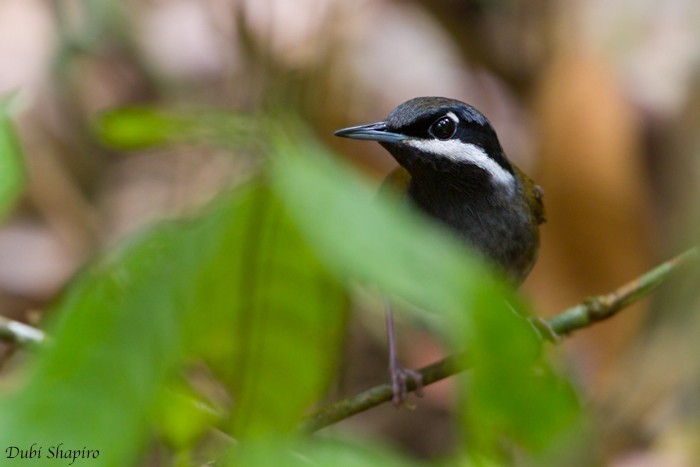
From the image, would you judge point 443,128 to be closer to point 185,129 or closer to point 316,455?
point 185,129

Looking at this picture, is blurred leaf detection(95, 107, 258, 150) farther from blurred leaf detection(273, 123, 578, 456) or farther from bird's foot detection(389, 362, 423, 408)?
bird's foot detection(389, 362, 423, 408)

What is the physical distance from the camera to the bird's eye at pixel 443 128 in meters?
2.67

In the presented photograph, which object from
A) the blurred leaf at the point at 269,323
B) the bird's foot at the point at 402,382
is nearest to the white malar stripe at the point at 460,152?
the bird's foot at the point at 402,382

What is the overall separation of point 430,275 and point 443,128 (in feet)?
6.49

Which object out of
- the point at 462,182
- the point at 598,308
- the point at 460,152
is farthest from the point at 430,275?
the point at 462,182

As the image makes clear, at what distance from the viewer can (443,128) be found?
8.87ft

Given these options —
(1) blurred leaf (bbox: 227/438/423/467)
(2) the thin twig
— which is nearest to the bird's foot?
(2) the thin twig

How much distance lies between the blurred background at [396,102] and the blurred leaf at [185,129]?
8.60ft

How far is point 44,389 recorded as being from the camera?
35.7 inches

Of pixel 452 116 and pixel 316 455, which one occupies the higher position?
pixel 452 116

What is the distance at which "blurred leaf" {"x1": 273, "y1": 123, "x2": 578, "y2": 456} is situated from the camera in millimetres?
747

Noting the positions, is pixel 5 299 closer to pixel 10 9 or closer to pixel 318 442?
pixel 10 9

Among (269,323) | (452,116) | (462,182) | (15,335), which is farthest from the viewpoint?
(462,182)

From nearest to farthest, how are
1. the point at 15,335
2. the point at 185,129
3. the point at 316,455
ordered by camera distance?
the point at 316,455 < the point at 185,129 < the point at 15,335
